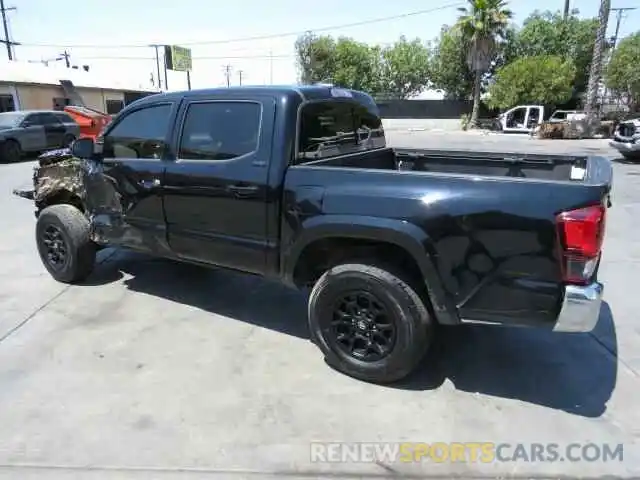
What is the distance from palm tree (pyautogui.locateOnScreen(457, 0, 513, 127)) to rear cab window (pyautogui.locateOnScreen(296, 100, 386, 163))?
34156mm

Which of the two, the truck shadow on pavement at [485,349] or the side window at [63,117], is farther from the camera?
the side window at [63,117]

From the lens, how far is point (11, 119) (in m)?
17.0

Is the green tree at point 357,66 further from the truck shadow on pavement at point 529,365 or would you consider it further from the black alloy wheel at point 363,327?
the black alloy wheel at point 363,327

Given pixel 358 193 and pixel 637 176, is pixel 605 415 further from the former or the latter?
pixel 637 176

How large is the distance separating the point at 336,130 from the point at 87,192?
2538mm

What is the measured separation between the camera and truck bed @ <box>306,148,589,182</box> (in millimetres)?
3914

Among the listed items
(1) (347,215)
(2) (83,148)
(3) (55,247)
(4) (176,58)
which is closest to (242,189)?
(1) (347,215)

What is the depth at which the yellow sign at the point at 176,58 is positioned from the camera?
2012 inches

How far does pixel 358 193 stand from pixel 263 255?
95cm

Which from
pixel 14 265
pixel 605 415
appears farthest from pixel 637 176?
pixel 14 265

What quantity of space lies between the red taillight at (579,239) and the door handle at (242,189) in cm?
199

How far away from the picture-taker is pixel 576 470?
2627 mm

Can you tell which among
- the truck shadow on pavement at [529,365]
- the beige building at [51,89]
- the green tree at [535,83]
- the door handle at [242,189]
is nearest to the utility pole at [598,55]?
the green tree at [535,83]

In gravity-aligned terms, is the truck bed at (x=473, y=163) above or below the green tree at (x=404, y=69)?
below
